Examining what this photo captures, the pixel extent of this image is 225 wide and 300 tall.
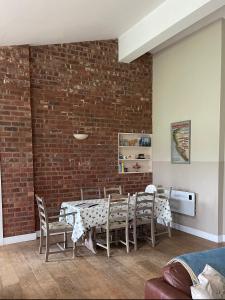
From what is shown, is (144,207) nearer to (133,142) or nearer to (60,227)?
(60,227)

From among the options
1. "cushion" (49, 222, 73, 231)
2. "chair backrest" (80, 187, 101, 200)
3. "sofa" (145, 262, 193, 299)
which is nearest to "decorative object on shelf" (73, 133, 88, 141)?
"chair backrest" (80, 187, 101, 200)

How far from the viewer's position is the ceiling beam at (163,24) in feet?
10.3

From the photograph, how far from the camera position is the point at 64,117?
14.9 ft

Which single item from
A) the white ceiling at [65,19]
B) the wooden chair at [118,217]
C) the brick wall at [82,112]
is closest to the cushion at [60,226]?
the wooden chair at [118,217]

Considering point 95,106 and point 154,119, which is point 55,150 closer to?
point 95,106

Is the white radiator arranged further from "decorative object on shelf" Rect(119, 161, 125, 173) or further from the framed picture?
"decorative object on shelf" Rect(119, 161, 125, 173)

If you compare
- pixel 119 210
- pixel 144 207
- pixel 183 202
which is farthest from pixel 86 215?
pixel 183 202

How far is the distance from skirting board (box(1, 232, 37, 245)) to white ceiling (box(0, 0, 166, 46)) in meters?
2.92

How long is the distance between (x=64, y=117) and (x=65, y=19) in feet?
5.21

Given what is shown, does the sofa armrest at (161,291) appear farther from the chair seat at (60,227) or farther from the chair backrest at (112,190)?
the chair backrest at (112,190)

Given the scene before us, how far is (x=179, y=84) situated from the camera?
479 cm

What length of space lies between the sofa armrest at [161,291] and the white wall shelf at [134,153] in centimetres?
359

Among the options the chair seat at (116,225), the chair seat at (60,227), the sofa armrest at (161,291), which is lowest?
the chair seat at (116,225)

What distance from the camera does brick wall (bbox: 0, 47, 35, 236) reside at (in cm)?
397
